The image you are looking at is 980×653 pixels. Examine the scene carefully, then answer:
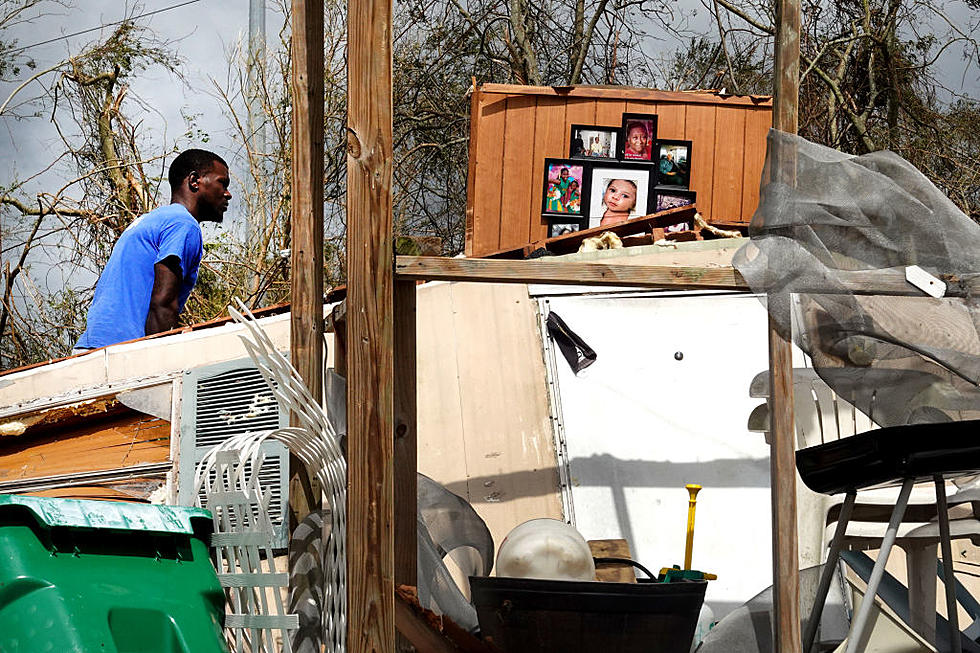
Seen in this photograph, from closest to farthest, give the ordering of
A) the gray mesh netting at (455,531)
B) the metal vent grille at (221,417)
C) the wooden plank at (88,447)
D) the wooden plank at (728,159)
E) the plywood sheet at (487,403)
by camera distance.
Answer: the gray mesh netting at (455,531) → the metal vent grille at (221,417) → the wooden plank at (88,447) → the plywood sheet at (487,403) → the wooden plank at (728,159)

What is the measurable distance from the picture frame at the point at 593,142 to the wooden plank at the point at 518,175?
26cm

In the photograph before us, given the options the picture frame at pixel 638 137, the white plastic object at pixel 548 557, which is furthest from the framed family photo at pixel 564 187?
the white plastic object at pixel 548 557

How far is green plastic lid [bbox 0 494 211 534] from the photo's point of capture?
5.68 ft

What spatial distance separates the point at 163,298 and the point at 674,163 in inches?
127

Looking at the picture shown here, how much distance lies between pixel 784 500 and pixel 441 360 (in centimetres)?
205

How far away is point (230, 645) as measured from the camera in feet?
7.27

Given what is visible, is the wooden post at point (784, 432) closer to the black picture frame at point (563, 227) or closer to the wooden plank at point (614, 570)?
the wooden plank at point (614, 570)

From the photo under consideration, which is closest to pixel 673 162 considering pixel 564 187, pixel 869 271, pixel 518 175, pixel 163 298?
pixel 564 187

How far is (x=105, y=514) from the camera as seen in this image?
1839mm

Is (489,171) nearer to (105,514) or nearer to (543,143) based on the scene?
(543,143)

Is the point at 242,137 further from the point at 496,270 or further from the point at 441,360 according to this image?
the point at 496,270

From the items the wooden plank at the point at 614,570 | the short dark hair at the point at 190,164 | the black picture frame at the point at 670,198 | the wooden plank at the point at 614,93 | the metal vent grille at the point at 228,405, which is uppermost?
the wooden plank at the point at 614,93

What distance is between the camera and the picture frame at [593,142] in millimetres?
6102

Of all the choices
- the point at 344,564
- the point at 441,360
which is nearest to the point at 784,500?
the point at 344,564
